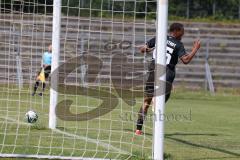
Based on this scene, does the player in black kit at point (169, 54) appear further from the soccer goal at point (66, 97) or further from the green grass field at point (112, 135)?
the green grass field at point (112, 135)

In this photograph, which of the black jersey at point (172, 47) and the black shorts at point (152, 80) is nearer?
the black jersey at point (172, 47)

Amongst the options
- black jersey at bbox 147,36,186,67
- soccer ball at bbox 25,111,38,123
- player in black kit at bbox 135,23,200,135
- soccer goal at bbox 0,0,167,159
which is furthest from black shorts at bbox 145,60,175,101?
soccer ball at bbox 25,111,38,123

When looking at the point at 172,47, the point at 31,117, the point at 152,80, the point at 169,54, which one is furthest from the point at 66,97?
the point at 172,47

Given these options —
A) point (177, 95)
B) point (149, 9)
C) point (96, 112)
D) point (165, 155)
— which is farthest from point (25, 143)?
point (177, 95)

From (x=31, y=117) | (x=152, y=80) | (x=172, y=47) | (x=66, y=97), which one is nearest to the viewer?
(x=172, y=47)

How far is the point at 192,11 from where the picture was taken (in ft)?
114

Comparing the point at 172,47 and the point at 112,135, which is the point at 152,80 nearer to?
the point at 172,47

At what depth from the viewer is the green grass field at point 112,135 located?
9.43 m

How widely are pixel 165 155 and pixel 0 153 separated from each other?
2282 mm

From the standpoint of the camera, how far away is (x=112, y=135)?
11.4m

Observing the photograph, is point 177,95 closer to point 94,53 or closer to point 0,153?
point 94,53

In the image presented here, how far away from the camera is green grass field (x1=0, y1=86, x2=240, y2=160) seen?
9430 millimetres

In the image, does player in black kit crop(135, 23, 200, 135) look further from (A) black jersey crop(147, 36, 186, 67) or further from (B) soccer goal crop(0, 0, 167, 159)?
(B) soccer goal crop(0, 0, 167, 159)

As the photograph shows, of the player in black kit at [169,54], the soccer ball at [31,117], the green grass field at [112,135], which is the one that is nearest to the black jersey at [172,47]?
the player in black kit at [169,54]
